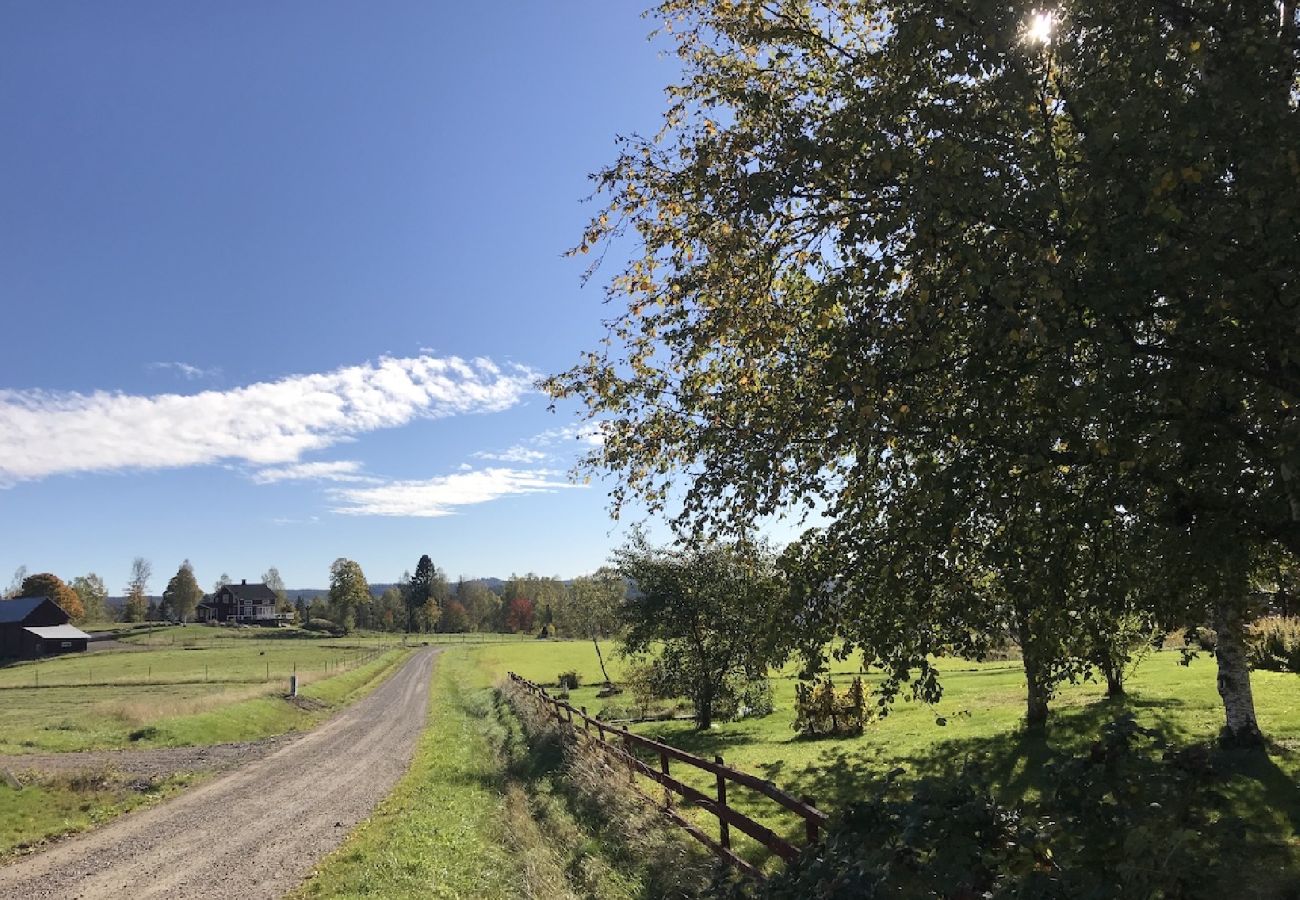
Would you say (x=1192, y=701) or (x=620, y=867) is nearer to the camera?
(x=620, y=867)

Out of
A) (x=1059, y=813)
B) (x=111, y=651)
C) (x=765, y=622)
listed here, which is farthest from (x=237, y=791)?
(x=111, y=651)

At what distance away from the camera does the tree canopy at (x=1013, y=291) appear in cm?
493

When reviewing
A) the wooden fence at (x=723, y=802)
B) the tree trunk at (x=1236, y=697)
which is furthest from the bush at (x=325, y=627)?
the tree trunk at (x=1236, y=697)

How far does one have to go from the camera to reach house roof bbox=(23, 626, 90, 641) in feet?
300

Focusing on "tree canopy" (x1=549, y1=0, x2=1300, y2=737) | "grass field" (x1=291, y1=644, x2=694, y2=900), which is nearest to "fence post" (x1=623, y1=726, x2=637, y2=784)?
"grass field" (x1=291, y1=644, x2=694, y2=900)

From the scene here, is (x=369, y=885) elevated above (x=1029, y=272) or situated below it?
below

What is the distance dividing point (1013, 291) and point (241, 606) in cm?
18893

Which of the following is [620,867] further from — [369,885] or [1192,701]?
[1192,701]

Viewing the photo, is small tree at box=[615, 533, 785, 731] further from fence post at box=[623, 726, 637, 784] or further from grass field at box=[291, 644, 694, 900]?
fence post at box=[623, 726, 637, 784]

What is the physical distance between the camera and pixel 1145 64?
5.20m

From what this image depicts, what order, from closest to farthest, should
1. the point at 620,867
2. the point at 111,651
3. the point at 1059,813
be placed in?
the point at 1059,813 → the point at 620,867 → the point at 111,651

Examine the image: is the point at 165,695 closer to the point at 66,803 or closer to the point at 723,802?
the point at 66,803

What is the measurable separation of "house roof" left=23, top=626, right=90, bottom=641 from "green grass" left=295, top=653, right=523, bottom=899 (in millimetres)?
96649

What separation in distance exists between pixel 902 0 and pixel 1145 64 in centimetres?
191
